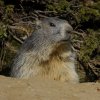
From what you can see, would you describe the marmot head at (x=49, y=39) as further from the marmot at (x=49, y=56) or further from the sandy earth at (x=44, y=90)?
the sandy earth at (x=44, y=90)

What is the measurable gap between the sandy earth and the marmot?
548 mm

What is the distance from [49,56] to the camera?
4406mm

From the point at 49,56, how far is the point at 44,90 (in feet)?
2.69

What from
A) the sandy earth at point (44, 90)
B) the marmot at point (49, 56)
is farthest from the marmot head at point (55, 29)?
the sandy earth at point (44, 90)

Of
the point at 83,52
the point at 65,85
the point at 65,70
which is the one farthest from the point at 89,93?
the point at 83,52

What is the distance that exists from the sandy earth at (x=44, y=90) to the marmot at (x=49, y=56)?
0.55 meters

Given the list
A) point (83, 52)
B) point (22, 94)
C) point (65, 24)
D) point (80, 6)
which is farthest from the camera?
point (80, 6)

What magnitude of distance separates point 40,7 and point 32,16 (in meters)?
0.21

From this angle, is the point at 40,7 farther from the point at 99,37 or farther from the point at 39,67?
the point at 39,67

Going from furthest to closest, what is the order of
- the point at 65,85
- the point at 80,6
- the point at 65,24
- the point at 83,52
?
the point at 80,6
the point at 83,52
the point at 65,24
the point at 65,85

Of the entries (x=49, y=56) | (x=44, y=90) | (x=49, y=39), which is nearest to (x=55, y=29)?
(x=49, y=39)

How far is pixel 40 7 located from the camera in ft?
23.5

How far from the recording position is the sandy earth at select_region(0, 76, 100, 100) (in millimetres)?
3461

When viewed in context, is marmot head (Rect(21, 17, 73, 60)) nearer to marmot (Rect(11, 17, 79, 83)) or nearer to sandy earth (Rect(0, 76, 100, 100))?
marmot (Rect(11, 17, 79, 83))
